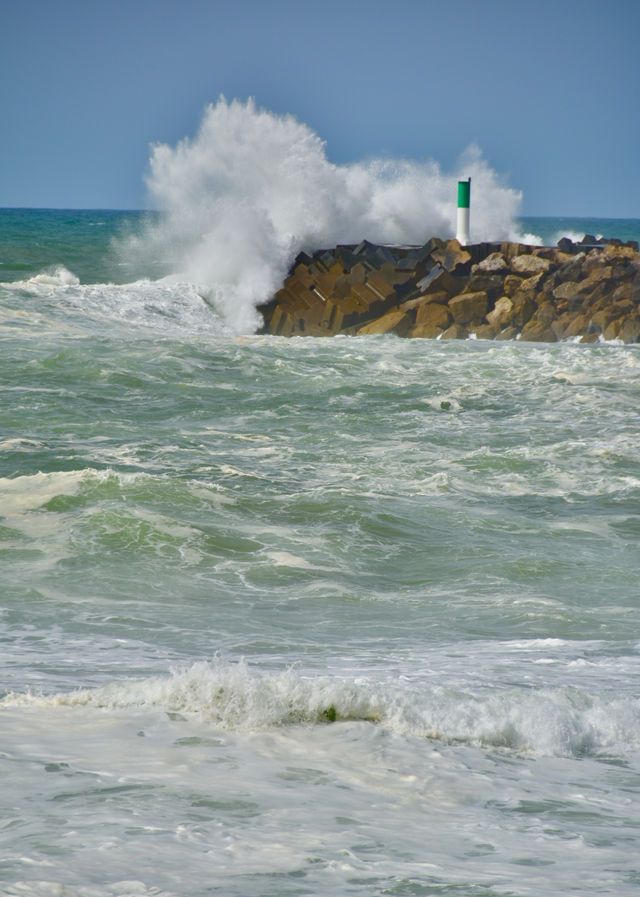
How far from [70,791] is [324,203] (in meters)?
21.0

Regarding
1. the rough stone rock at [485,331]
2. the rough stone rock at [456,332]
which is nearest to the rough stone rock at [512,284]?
the rough stone rock at [485,331]

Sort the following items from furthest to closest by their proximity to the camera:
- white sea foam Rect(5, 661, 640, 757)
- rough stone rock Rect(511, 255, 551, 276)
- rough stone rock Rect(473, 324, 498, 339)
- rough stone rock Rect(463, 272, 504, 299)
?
1. rough stone rock Rect(511, 255, 551, 276)
2. rough stone rock Rect(463, 272, 504, 299)
3. rough stone rock Rect(473, 324, 498, 339)
4. white sea foam Rect(5, 661, 640, 757)

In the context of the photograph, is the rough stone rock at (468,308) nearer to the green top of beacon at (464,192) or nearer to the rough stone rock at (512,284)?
the rough stone rock at (512,284)

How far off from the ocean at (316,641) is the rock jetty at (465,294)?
20.7 feet

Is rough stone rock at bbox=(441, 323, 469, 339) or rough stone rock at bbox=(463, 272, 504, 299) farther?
rough stone rock at bbox=(463, 272, 504, 299)

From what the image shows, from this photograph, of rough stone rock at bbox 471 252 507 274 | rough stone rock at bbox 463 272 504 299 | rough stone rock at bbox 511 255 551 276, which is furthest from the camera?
rough stone rock at bbox 471 252 507 274

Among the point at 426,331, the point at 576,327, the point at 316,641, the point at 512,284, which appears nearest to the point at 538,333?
the point at 576,327

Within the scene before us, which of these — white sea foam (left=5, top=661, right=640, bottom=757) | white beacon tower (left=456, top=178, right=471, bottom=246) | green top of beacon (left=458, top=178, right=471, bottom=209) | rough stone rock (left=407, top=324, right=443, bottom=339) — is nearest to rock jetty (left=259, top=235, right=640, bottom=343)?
rough stone rock (left=407, top=324, right=443, bottom=339)

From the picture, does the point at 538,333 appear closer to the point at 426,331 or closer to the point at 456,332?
the point at 456,332

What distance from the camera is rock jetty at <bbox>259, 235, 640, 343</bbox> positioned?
18438 mm

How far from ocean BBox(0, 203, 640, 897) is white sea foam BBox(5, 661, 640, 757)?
11 mm

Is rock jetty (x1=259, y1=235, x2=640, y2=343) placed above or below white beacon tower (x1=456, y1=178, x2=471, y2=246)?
below

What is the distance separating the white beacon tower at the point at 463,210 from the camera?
22.5 meters

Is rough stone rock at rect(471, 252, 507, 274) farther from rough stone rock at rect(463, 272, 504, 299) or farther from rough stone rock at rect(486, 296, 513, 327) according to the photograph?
rough stone rock at rect(486, 296, 513, 327)
